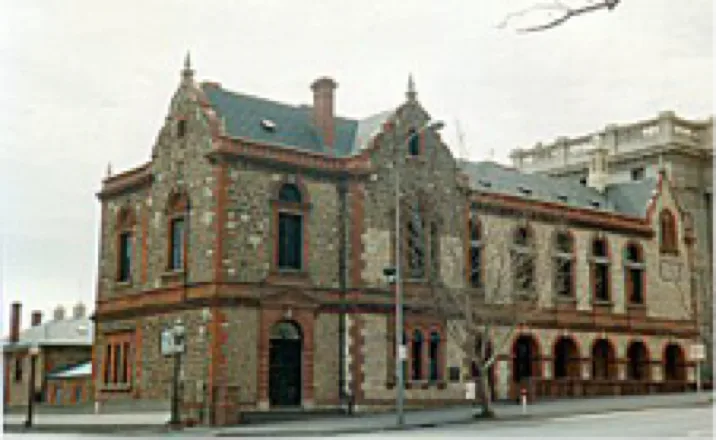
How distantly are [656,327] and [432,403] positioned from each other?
1809 cm

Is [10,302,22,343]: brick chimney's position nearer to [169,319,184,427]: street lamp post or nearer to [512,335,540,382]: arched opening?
[169,319,184,427]: street lamp post

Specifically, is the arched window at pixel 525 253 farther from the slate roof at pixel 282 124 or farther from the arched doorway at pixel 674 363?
the arched doorway at pixel 674 363

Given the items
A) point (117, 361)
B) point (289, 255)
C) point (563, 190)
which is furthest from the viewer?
point (563, 190)

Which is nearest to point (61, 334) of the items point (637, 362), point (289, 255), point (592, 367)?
point (289, 255)

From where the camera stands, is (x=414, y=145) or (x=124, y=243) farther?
(x=124, y=243)

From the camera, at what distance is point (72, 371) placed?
203ft

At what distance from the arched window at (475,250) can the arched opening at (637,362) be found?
12291mm

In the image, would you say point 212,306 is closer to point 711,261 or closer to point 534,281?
point 534,281

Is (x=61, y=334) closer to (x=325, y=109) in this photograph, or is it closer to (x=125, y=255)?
(x=125, y=255)

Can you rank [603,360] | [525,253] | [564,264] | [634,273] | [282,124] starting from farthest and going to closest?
1. [634,273]
2. [603,360]
3. [564,264]
4. [525,253]
5. [282,124]

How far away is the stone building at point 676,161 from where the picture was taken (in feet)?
198

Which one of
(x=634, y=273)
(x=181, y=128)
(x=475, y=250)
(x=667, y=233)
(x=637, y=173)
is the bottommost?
(x=634, y=273)

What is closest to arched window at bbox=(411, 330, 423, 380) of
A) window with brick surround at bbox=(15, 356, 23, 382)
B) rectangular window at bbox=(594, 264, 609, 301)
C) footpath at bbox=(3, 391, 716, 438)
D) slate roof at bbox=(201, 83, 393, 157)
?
footpath at bbox=(3, 391, 716, 438)

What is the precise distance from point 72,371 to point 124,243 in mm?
22114
